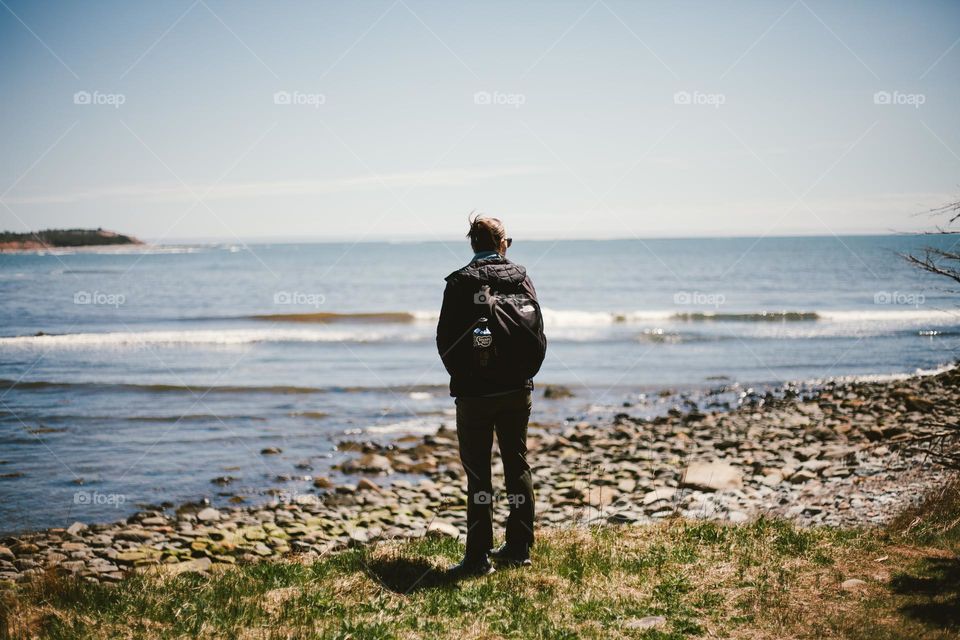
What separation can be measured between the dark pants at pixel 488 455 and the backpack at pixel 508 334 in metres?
0.20

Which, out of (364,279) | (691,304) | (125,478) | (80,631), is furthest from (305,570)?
(364,279)

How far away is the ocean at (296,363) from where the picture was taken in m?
11.0

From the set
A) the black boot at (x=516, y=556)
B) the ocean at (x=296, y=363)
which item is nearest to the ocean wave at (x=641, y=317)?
the ocean at (x=296, y=363)

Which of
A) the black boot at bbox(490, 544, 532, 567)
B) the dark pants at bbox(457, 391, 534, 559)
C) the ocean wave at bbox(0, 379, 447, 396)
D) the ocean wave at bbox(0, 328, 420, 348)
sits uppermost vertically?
the ocean wave at bbox(0, 328, 420, 348)

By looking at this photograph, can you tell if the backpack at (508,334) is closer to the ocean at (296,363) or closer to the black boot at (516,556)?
the black boot at (516,556)

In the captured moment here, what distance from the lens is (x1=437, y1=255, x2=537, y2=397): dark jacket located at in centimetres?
487

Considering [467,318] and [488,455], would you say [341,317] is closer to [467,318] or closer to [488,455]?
[488,455]

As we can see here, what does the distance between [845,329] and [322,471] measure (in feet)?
83.6

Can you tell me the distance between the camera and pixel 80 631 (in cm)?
432

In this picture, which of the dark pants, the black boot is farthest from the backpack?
the black boot

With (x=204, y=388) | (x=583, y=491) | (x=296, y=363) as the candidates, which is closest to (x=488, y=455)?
(x=583, y=491)

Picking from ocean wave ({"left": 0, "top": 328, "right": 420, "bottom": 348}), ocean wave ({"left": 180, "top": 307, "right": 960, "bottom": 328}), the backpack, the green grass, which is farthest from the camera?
ocean wave ({"left": 180, "top": 307, "right": 960, "bottom": 328})

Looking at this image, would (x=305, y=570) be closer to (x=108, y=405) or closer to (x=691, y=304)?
(x=108, y=405)

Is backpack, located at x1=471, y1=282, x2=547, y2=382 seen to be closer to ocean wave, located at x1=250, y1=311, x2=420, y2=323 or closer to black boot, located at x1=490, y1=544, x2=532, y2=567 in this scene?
Answer: black boot, located at x1=490, y1=544, x2=532, y2=567
